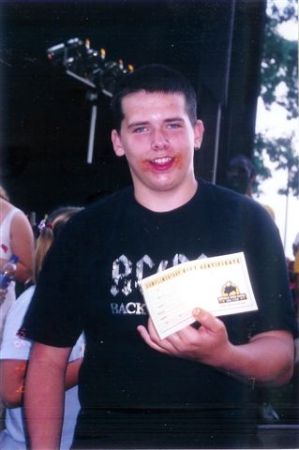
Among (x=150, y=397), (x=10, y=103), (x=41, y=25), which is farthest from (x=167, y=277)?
(x=41, y=25)

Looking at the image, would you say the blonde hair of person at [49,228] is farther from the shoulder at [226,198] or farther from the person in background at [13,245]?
the shoulder at [226,198]

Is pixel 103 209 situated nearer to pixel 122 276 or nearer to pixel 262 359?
pixel 122 276

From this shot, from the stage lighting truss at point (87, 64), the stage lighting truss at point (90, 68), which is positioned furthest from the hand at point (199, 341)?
the stage lighting truss at point (87, 64)

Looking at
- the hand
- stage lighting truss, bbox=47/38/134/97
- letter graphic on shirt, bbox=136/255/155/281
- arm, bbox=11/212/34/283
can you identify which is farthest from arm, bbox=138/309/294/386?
stage lighting truss, bbox=47/38/134/97

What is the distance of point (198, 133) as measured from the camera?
1.22 m

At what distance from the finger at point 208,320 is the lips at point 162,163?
34 centimetres

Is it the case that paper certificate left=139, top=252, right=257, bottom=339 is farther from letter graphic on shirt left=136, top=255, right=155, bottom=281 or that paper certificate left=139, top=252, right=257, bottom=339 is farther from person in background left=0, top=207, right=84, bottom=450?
person in background left=0, top=207, right=84, bottom=450

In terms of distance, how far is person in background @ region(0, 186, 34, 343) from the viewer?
48.4 inches

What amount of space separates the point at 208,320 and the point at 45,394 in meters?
0.46

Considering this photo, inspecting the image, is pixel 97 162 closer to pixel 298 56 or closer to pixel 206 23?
pixel 206 23

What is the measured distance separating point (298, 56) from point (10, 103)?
692 mm

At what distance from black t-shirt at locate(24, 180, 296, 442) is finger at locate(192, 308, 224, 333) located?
10 cm

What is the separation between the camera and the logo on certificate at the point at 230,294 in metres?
1.02

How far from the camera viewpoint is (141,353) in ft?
→ 3.59
